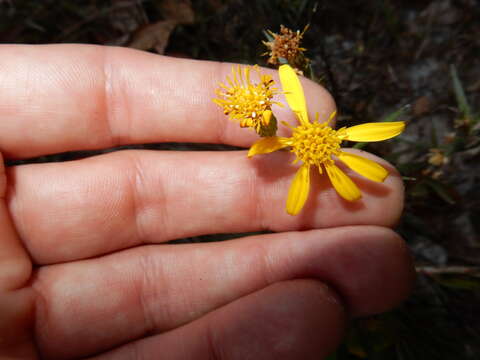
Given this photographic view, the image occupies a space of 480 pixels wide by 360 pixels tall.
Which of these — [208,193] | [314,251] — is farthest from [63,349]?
[314,251]

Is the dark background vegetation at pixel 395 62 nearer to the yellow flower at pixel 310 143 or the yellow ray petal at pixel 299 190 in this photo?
the yellow flower at pixel 310 143

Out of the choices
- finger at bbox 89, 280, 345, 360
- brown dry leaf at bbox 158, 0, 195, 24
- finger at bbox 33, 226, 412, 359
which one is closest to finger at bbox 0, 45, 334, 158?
finger at bbox 33, 226, 412, 359

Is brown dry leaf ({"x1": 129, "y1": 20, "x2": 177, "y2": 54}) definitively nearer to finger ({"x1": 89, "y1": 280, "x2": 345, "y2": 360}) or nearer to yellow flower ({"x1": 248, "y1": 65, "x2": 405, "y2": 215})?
yellow flower ({"x1": 248, "y1": 65, "x2": 405, "y2": 215})

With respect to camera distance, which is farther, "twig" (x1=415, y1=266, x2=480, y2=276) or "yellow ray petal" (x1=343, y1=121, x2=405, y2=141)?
"twig" (x1=415, y1=266, x2=480, y2=276)

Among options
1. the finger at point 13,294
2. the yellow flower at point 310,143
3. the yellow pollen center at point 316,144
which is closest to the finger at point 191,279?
the finger at point 13,294

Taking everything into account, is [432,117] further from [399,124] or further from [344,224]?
[344,224]

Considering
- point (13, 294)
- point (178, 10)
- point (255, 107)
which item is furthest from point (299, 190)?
point (178, 10)
